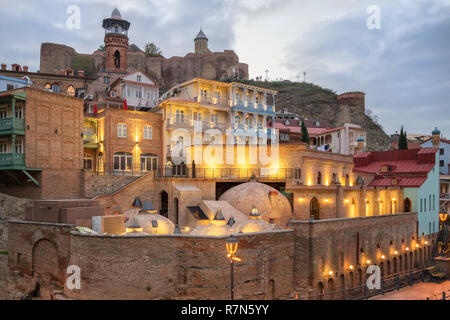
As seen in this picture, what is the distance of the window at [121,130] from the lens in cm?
4097

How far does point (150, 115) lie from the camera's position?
4316cm

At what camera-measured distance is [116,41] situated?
70.5m

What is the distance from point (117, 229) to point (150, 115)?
65.7 ft

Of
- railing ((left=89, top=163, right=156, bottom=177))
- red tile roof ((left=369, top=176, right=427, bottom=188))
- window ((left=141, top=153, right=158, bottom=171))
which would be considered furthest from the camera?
window ((left=141, top=153, right=158, bottom=171))

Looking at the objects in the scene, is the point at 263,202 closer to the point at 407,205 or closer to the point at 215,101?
the point at 215,101

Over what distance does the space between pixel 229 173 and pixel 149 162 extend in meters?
9.65

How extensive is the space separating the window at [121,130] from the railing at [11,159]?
1102 cm

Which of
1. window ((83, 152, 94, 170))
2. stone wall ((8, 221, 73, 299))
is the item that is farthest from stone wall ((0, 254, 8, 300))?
window ((83, 152, 94, 170))

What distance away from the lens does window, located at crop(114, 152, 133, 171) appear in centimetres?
4097

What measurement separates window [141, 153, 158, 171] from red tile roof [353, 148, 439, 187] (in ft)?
83.0

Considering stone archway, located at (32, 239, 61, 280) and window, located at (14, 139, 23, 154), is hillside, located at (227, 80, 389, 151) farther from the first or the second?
stone archway, located at (32, 239, 61, 280)

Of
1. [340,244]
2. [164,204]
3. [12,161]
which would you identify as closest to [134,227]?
[164,204]

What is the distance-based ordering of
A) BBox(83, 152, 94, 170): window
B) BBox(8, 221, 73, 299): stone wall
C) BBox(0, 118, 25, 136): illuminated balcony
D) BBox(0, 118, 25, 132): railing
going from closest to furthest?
1. BBox(8, 221, 73, 299): stone wall
2. BBox(0, 118, 25, 136): illuminated balcony
3. BBox(0, 118, 25, 132): railing
4. BBox(83, 152, 94, 170): window

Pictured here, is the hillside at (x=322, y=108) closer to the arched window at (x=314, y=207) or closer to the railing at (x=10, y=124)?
the arched window at (x=314, y=207)
